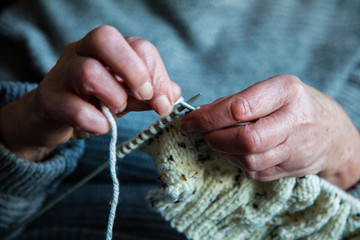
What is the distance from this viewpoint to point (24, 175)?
70cm

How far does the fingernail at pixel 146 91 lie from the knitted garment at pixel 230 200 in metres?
0.10

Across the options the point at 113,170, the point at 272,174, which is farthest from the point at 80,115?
the point at 272,174

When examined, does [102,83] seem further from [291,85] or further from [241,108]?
[291,85]

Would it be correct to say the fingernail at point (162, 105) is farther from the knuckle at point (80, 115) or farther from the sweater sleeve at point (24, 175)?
the sweater sleeve at point (24, 175)

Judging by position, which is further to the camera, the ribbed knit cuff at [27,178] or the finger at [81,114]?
the ribbed knit cuff at [27,178]

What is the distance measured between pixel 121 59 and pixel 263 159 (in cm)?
29

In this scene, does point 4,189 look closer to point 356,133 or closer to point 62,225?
point 62,225

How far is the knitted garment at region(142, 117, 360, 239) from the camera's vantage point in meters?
0.58

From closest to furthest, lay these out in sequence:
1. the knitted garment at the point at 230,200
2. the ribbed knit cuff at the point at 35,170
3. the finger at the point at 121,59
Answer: the finger at the point at 121,59 → the knitted garment at the point at 230,200 → the ribbed knit cuff at the point at 35,170

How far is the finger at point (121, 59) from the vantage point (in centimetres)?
46

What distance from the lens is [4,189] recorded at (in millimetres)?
720

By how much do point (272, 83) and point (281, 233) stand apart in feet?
1.16

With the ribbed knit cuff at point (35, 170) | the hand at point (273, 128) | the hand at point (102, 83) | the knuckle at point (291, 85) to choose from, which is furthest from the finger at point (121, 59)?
the ribbed knit cuff at point (35, 170)

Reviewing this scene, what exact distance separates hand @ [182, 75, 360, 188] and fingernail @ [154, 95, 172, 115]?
0.04 m
